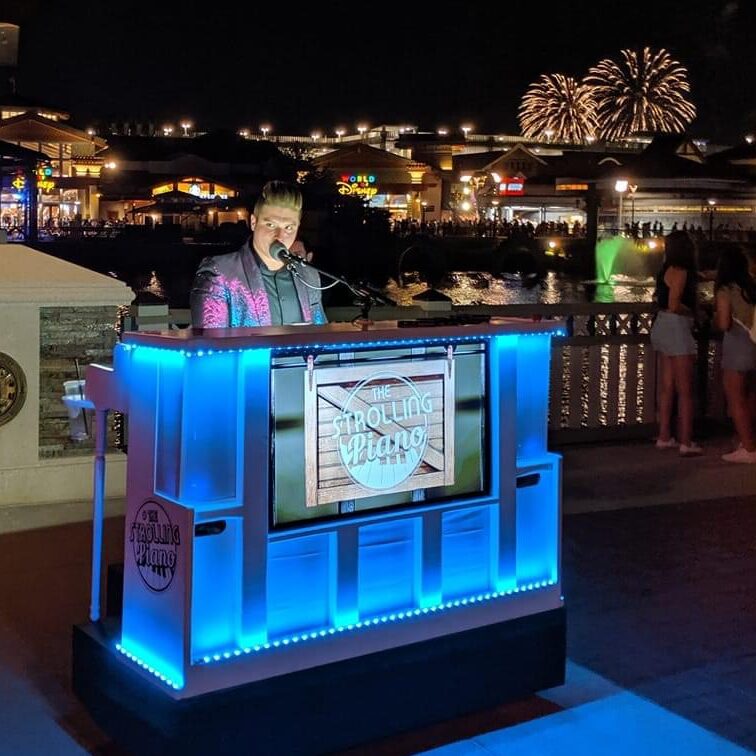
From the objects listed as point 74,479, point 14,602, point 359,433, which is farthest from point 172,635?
point 74,479

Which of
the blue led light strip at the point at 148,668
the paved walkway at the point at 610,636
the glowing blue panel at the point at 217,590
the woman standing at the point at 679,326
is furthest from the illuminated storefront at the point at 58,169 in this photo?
the glowing blue panel at the point at 217,590

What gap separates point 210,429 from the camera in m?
3.75

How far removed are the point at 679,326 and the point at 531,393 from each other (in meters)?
5.40

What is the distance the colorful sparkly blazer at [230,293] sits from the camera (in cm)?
454

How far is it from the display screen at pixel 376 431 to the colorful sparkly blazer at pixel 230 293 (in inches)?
28.6

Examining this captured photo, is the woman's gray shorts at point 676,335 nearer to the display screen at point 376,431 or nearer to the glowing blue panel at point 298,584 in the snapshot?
the display screen at point 376,431

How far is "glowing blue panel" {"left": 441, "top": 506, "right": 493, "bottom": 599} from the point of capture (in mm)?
4340

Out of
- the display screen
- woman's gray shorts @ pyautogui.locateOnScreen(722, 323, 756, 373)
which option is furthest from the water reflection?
the display screen

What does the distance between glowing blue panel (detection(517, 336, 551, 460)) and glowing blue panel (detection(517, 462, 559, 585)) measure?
0.11 m

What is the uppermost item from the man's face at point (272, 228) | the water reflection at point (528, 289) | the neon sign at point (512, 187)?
the neon sign at point (512, 187)

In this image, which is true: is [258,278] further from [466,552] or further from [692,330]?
[692,330]

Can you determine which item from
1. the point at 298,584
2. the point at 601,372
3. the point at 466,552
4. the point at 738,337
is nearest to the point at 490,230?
the point at 601,372

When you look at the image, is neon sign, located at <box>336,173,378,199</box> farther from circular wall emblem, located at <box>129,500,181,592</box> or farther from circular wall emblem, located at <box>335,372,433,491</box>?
circular wall emblem, located at <box>129,500,181,592</box>

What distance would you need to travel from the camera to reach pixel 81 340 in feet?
24.2
